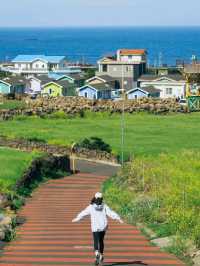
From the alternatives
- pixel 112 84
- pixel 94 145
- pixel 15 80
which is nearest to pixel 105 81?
pixel 112 84

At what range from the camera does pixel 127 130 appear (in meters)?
52.5

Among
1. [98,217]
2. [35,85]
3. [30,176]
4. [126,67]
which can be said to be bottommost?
[30,176]

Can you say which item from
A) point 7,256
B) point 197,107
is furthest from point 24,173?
point 197,107

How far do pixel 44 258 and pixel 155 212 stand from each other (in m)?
5.19

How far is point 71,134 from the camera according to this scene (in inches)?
1973

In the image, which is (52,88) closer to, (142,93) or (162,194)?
(142,93)

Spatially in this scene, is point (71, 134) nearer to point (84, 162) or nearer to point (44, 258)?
point (84, 162)

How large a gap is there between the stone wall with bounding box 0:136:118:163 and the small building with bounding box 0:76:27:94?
144ft

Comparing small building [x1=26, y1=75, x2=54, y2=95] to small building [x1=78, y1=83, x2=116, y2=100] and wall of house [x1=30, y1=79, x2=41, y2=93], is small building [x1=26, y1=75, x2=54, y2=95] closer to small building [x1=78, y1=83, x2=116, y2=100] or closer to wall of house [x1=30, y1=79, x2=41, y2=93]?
wall of house [x1=30, y1=79, x2=41, y2=93]

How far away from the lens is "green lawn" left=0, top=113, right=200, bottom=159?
44750 mm

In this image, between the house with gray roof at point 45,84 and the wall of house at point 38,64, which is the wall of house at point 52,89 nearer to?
the house with gray roof at point 45,84

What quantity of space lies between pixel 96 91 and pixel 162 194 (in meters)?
63.1

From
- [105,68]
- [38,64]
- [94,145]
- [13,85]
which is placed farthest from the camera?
[38,64]

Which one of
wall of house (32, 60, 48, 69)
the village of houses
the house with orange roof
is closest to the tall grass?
the village of houses
